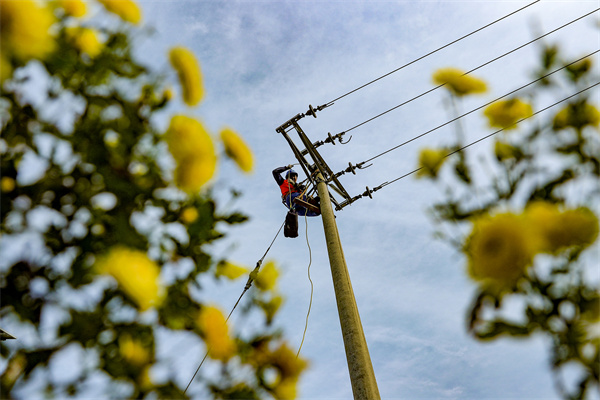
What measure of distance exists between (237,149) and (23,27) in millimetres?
447

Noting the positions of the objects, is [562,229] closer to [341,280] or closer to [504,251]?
[504,251]

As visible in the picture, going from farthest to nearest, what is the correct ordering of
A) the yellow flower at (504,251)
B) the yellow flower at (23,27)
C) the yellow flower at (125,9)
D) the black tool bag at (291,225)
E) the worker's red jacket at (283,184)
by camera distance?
1. the worker's red jacket at (283,184)
2. the black tool bag at (291,225)
3. the yellow flower at (125,9)
4. the yellow flower at (23,27)
5. the yellow flower at (504,251)

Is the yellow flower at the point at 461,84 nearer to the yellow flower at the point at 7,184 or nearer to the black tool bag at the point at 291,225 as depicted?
the yellow flower at the point at 7,184

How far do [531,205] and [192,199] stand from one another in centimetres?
61

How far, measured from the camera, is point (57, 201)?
77 cm

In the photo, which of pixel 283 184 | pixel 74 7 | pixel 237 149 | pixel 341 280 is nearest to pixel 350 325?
pixel 341 280

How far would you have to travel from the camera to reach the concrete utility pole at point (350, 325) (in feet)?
8.63

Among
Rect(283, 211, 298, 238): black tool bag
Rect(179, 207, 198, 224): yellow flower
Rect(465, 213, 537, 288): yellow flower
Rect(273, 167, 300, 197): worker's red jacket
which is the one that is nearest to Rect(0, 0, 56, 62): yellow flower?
Rect(179, 207, 198, 224): yellow flower

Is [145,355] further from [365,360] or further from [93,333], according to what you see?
[365,360]

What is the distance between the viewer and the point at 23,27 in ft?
2.04

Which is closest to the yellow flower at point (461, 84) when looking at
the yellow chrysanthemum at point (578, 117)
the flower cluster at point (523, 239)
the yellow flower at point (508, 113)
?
the yellow flower at point (508, 113)

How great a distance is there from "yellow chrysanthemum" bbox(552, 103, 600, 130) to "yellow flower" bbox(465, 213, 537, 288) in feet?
0.79

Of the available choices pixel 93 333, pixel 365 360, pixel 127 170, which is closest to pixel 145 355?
pixel 93 333

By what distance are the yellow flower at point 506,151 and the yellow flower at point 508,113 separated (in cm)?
11
